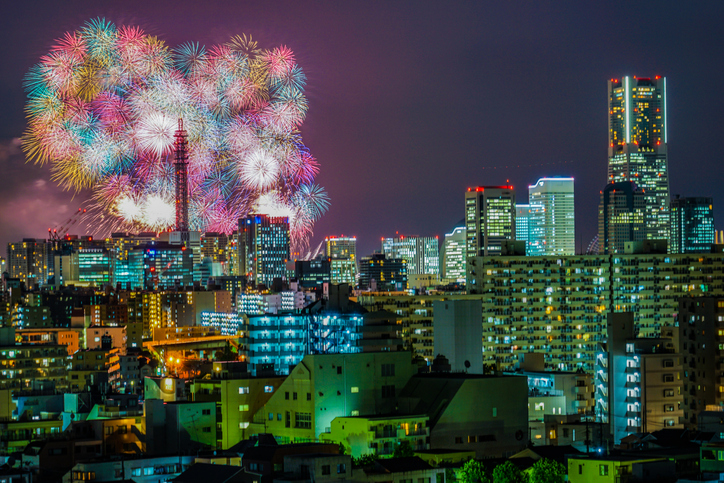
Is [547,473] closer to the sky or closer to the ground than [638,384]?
closer to the ground

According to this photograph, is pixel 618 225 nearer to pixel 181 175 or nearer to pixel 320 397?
pixel 181 175

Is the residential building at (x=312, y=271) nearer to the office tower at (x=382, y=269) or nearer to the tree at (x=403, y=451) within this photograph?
the office tower at (x=382, y=269)

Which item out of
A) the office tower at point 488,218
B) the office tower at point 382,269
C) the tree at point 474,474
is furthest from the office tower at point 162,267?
the tree at point 474,474

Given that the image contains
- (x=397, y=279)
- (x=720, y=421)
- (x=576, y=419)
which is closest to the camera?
(x=720, y=421)

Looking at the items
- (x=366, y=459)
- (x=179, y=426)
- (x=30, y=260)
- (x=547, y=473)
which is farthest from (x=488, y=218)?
(x=547, y=473)

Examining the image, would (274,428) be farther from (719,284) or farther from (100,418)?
(719,284)

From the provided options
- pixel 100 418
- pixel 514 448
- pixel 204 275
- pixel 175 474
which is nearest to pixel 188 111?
pixel 100 418
